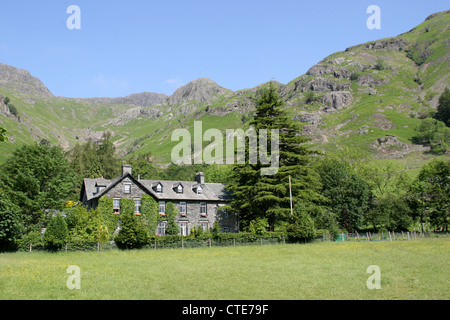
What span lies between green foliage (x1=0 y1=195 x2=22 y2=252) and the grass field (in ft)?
34.1

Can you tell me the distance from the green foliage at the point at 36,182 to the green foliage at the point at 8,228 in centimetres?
907

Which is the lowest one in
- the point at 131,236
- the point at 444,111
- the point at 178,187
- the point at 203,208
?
the point at 131,236

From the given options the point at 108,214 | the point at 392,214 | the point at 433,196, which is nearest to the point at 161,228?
the point at 108,214

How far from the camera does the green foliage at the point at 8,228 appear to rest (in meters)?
33.5

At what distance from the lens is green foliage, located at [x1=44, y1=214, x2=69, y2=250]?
109 ft

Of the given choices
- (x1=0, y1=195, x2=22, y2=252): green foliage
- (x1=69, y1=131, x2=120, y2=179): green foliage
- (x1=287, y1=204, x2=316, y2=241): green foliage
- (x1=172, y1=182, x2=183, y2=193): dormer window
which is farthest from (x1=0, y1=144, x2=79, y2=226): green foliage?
(x1=69, y1=131, x2=120, y2=179): green foliage

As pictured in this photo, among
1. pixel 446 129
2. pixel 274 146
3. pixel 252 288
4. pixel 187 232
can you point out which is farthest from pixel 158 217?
pixel 446 129

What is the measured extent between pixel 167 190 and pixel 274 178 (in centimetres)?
1645

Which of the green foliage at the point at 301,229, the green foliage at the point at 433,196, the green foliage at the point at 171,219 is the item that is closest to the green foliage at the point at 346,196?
the green foliage at the point at 433,196

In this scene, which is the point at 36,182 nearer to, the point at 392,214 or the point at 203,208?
the point at 203,208

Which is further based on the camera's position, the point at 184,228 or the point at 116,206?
the point at 184,228

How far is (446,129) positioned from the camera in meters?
163

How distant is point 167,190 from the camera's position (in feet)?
175
